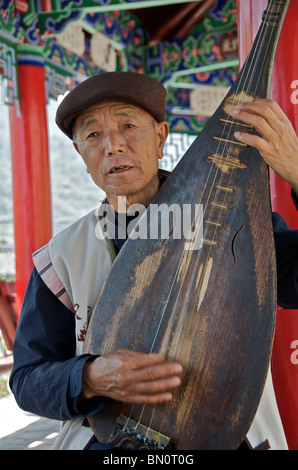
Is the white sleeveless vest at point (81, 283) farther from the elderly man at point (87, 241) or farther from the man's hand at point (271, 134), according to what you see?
the man's hand at point (271, 134)

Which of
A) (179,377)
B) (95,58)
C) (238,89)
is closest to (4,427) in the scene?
(179,377)

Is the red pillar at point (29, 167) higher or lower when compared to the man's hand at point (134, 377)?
higher

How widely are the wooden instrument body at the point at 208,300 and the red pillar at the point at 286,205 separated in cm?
39

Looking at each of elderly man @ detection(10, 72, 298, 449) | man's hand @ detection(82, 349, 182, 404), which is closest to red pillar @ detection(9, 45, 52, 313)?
elderly man @ detection(10, 72, 298, 449)

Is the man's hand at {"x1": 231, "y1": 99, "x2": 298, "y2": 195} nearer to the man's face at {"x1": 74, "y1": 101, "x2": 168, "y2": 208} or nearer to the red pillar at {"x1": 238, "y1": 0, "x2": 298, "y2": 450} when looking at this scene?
the man's face at {"x1": 74, "y1": 101, "x2": 168, "y2": 208}

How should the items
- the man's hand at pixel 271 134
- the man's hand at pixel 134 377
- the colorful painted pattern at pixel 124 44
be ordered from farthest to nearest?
the colorful painted pattern at pixel 124 44 → the man's hand at pixel 271 134 → the man's hand at pixel 134 377

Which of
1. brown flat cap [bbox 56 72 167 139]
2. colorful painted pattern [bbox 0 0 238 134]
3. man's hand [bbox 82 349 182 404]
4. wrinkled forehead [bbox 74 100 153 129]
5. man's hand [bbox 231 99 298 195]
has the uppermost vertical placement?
colorful painted pattern [bbox 0 0 238 134]

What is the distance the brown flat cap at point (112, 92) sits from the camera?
1371mm

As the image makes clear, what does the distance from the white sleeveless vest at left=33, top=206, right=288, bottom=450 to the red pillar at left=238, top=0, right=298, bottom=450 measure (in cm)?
20

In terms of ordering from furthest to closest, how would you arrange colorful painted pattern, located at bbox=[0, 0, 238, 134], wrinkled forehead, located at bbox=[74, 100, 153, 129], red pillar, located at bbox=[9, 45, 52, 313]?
red pillar, located at bbox=[9, 45, 52, 313] → colorful painted pattern, located at bbox=[0, 0, 238, 134] → wrinkled forehead, located at bbox=[74, 100, 153, 129]

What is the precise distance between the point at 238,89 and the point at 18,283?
3.69 m

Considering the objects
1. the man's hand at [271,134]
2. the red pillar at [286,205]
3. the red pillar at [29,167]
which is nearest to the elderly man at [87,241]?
the man's hand at [271,134]

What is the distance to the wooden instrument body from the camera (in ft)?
3.54

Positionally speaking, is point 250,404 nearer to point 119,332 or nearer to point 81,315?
point 119,332
